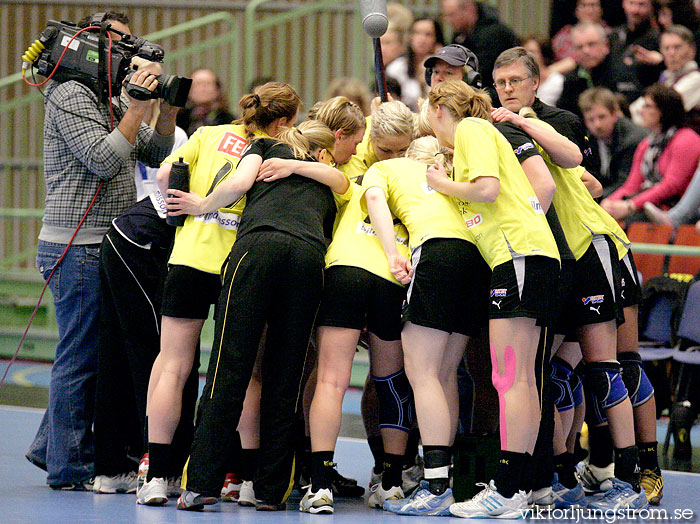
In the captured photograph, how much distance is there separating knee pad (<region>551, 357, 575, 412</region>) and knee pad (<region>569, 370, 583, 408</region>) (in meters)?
0.04

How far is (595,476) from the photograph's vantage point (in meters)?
4.93

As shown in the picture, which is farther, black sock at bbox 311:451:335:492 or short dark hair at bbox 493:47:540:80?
short dark hair at bbox 493:47:540:80

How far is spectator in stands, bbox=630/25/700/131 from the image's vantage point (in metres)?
8.42

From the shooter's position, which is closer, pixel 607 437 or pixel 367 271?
pixel 367 271

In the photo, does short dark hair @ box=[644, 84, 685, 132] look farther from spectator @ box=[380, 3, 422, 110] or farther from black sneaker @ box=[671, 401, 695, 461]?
black sneaker @ box=[671, 401, 695, 461]

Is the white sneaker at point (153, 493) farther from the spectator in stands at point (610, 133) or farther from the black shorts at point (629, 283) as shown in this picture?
the spectator in stands at point (610, 133)

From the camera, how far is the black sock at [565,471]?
15.3ft

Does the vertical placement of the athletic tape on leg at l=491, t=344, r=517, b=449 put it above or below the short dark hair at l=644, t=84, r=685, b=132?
below

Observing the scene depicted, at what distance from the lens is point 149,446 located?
4.49m

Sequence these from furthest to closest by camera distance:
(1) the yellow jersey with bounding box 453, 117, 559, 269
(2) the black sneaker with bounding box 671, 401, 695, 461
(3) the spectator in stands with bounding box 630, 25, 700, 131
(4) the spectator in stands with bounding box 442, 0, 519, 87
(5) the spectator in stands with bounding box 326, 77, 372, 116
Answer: (4) the spectator in stands with bounding box 442, 0, 519, 87 → (3) the spectator in stands with bounding box 630, 25, 700, 131 → (5) the spectator in stands with bounding box 326, 77, 372, 116 → (2) the black sneaker with bounding box 671, 401, 695, 461 → (1) the yellow jersey with bounding box 453, 117, 559, 269

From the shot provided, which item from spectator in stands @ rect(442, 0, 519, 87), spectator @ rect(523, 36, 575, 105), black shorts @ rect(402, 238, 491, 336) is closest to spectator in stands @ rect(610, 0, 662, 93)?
spectator @ rect(523, 36, 575, 105)

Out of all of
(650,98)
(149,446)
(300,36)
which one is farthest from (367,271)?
(300,36)

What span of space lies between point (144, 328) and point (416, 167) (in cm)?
140

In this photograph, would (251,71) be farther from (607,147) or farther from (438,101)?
(438,101)
